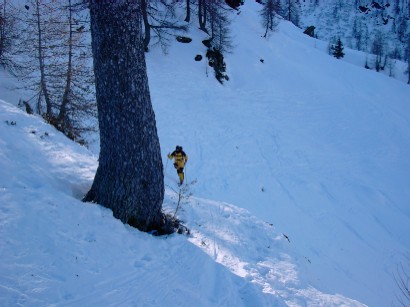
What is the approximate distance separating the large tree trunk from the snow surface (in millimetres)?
364

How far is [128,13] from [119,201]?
2584mm

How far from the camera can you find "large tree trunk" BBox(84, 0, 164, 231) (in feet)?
14.1

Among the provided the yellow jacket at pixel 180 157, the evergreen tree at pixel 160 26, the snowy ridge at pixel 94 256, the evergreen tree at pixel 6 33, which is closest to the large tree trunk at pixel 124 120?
the snowy ridge at pixel 94 256

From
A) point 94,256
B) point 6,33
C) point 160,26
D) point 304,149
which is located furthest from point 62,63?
point 304,149

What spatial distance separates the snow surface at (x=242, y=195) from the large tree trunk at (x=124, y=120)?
36 centimetres

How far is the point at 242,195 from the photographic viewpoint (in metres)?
14.6

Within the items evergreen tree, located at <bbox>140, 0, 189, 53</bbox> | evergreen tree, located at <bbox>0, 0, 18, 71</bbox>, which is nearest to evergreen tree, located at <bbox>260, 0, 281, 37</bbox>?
evergreen tree, located at <bbox>140, 0, 189, 53</bbox>

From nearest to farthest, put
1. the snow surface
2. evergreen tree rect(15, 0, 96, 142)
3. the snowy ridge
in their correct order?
Answer: the snowy ridge, the snow surface, evergreen tree rect(15, 0, 96, 142)

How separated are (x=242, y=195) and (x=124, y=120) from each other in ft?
35.4

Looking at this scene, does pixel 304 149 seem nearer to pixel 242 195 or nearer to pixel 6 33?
pixel 242 195

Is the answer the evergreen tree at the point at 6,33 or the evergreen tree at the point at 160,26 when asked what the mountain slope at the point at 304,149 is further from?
the evergreen tree at the point at 6,33

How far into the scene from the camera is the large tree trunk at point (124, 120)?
430 centimetres

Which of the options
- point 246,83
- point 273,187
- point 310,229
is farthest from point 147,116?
point 246,83

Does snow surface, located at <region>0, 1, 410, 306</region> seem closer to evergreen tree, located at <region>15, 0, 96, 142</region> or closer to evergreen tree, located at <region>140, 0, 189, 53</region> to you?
evergreen tree, located at <region>140, 0, 189, 53</region>
